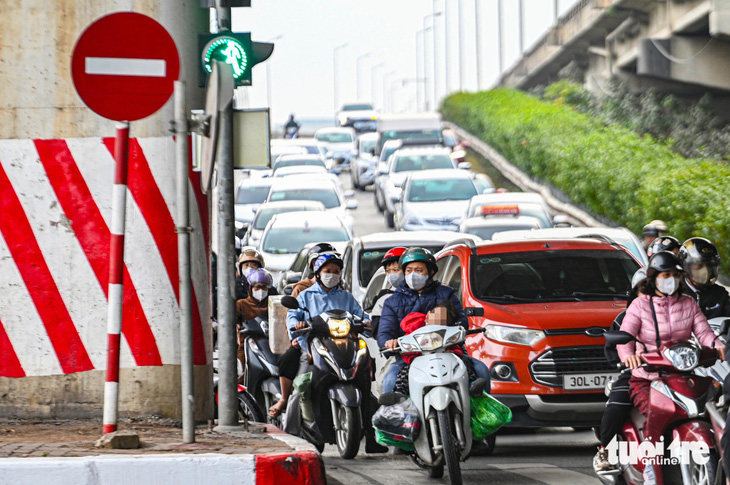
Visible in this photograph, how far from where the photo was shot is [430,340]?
9320mm

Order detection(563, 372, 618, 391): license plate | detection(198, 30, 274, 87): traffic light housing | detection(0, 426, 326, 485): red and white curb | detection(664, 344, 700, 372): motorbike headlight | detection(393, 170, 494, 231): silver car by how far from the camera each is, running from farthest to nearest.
Answer: detection(393, 170, 494, 231): silver car < detection(563, 372, 618, 391): license plate < detection(198, 30, 274, 87): traffic light housing < detection(664, 344, 700, 372): motorbike headlight < detection(0, 426, 326, 485): red and white curb

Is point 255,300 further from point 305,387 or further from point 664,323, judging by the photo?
point 664,323

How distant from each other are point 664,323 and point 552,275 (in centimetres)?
421

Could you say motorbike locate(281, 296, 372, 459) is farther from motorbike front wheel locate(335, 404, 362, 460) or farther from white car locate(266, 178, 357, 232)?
white car locate(266, 178, 357, 232)

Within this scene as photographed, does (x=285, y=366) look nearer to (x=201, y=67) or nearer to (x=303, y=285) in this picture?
(x=303, y=285)

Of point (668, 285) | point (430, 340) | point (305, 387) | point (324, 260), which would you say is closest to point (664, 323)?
point (668, 285)

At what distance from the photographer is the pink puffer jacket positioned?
8047 mm

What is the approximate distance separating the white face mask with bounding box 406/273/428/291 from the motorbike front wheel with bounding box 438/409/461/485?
41.1 inches

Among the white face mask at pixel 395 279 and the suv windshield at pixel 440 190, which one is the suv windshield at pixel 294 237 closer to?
the suv windshield at pixel 440 190

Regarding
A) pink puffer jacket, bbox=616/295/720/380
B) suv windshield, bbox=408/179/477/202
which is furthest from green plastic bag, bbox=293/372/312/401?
suv windshield, bbox=408/179/477/202

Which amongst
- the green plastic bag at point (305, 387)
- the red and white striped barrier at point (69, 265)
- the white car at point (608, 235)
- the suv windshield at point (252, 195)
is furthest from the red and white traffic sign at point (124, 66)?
the suv windshield at point (252, 195)

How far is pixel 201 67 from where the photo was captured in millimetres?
9195

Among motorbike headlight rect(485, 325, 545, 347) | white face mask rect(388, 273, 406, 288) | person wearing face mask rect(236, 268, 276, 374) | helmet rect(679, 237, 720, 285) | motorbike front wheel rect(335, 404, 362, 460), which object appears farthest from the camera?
person wearing face mask rect(236, 268, 276, 374)

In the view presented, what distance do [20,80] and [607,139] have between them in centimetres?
2792
